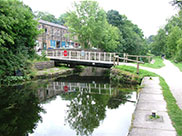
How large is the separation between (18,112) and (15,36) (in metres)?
10.2

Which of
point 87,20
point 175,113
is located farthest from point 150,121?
point 87,20

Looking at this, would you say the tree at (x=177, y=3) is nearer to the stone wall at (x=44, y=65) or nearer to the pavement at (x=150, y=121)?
the pavement at (x=150, y=121)

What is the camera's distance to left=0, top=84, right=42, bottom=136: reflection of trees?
6257 millimetres

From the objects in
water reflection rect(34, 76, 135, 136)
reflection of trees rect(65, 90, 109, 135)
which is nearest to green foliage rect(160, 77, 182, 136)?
water reflection rect(34, 76, 135, 136)

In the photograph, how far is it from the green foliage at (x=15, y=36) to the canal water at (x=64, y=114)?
437cm

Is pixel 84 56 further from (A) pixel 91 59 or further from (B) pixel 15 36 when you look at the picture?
(B) pixel 15 36

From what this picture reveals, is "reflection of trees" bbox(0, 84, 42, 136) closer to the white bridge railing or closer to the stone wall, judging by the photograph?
the stone wall

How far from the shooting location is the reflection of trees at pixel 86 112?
6.38 meters

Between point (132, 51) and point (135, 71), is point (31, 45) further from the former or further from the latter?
point (132, 51)

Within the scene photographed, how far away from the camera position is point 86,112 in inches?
303

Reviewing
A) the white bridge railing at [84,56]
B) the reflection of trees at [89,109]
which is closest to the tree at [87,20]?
the white bridge railing at [84,56]

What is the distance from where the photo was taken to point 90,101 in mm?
9422

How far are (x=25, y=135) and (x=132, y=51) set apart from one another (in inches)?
1500

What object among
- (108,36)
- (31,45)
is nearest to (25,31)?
(31,45)
